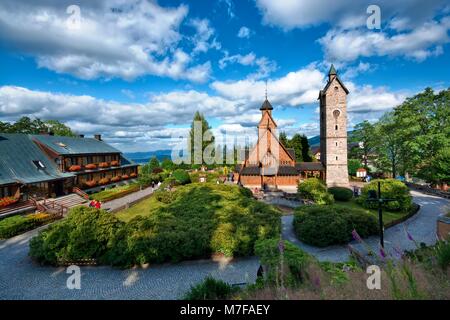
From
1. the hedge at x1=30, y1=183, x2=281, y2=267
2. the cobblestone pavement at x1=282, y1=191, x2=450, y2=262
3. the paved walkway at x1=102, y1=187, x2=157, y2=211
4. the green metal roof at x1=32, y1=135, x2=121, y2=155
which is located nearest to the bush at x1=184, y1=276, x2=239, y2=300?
the hedge at x1=30, y1=183, x2=281, y2=267

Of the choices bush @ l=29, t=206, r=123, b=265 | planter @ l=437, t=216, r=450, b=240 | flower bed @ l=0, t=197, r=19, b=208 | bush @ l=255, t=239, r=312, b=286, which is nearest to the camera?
bush @ l=255, t=239, r=312, b=286

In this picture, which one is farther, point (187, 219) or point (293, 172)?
point (293, 172)

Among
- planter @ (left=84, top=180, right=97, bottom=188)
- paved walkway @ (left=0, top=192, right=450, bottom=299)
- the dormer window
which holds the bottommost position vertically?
paved walkway @ (left=0, top=192, right=450, bottom=299)

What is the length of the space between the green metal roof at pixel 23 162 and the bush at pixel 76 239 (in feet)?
42.8

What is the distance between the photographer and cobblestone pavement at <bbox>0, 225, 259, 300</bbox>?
9.13 meters

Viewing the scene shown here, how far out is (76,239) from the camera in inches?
463

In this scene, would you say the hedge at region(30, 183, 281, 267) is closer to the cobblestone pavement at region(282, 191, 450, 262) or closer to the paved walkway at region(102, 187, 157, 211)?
the cobblestone pavement at region(282, 191, 450, 262)

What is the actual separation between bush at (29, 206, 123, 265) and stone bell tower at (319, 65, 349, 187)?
105 feet

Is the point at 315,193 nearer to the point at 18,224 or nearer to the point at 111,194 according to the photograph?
the point at 111,194

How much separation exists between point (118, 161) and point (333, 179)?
34.6 meters
